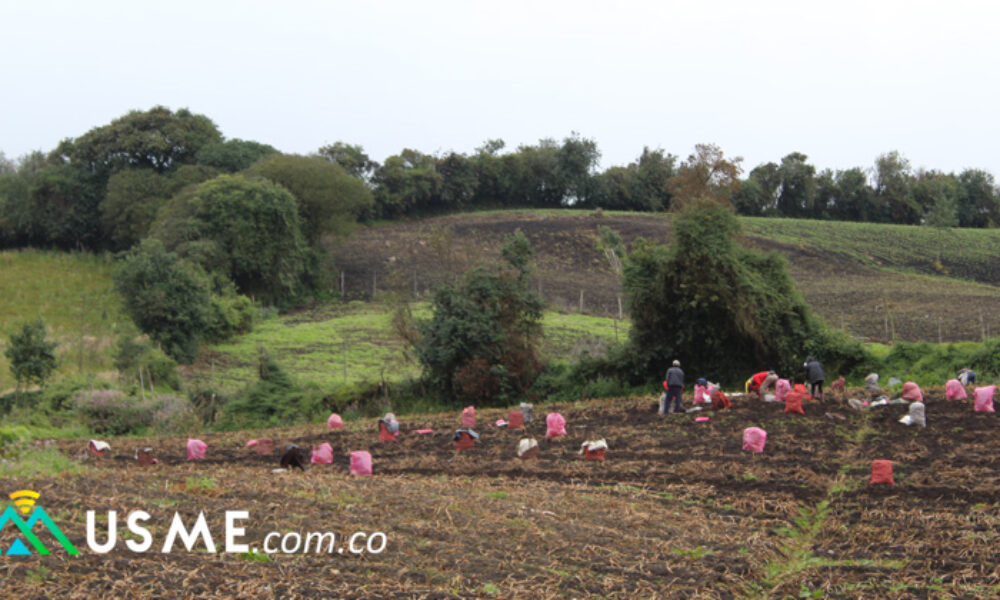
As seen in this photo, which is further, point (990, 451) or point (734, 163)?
point (734, 163)

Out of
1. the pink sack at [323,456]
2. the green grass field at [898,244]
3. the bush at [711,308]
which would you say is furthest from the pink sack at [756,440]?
the green grass field at [898,244]

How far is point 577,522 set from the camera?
34.9 ft

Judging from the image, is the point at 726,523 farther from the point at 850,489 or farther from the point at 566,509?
the point at 850,489

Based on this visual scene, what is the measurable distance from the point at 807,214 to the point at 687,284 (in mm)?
71209

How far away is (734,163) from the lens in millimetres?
46250

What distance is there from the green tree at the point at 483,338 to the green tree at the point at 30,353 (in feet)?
40.8

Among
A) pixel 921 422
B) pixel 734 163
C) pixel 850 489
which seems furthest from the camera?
pixel 734 163

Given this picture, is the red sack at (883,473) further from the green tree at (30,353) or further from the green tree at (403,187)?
the green tree at (403,187)

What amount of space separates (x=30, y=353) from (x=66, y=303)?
28163mm

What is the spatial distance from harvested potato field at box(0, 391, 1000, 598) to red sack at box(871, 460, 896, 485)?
5.6 inches

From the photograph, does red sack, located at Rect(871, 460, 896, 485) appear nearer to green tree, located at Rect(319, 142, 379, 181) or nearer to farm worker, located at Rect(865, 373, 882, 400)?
farm worker, located at Rect(865, 373, 882, 400)

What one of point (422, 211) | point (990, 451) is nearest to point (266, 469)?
point (990, 451)

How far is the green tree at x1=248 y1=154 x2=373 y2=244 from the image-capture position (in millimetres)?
62281

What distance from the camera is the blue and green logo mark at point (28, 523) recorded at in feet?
26.0
